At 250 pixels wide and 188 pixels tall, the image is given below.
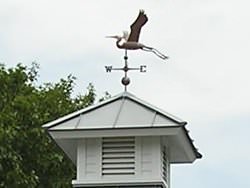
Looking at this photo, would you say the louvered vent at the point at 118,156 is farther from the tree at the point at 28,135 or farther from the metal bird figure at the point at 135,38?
the tree at the point at 28,135

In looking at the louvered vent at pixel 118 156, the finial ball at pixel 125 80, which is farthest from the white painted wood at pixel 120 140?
the finial ball at pixel 125 80

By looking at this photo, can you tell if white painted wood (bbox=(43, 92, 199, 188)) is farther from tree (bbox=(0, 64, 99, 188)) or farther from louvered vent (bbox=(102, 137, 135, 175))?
tree (bbox=(0, 64, 99, 188))

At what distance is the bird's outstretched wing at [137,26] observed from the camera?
1209 centimetres

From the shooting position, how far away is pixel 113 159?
11.8 metres

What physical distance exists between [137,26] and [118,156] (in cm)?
156

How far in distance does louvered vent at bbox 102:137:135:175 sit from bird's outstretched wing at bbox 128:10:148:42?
124 centimetres

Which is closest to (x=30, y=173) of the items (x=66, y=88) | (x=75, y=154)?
(x=66, y=88)

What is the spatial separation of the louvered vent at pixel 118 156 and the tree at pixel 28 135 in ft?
35.5

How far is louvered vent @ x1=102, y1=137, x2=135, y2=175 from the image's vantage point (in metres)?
11.7

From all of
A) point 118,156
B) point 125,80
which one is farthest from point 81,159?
point 125,80

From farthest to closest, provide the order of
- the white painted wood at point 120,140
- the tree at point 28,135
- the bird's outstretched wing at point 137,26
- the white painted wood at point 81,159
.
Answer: the tree at point 28,135 < the bird's outstretched wing at point 137,26 < the white painted wood at point 81,159 < the white painted wood at point 120,140

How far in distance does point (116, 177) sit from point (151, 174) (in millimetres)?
399

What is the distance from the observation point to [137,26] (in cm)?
1213

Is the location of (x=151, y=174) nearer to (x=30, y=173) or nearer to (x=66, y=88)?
(x=30, y=173)
